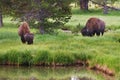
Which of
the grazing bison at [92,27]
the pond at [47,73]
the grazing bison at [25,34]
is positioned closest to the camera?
the pond at [47,73]

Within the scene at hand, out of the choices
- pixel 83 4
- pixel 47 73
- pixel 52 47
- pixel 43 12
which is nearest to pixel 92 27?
pixel 43 12

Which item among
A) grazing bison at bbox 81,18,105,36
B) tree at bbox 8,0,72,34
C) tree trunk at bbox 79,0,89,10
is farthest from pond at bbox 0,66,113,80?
tree trunk at bbox 79,0,89,10

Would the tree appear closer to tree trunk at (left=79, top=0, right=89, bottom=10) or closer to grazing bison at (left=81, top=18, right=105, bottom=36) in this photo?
grazing bison at (left=81, top=18, right=105, bottom=36)

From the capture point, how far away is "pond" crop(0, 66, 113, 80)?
19.8m

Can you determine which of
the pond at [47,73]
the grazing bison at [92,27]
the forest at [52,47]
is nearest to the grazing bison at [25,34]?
the forest at [52,47]

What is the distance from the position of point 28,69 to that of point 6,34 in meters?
10.3

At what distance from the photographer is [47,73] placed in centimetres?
2100

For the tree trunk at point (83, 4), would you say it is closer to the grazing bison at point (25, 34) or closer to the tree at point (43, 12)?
the tree at point (43, 12)

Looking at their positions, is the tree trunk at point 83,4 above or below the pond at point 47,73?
below

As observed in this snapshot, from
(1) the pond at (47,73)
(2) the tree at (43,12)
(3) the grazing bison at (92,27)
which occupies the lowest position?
(1) the pond at (47,73)

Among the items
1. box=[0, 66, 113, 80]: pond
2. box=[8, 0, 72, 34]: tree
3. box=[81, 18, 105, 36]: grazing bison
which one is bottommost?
box=[0, 66, 113, 80]: pond

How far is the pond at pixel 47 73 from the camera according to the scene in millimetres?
19766

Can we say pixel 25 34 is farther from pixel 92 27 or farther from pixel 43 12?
pixel 92 27

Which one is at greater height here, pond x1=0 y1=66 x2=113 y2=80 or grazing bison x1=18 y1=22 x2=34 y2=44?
grazing bison x1=18 y1=22 x2=34 y2=44
